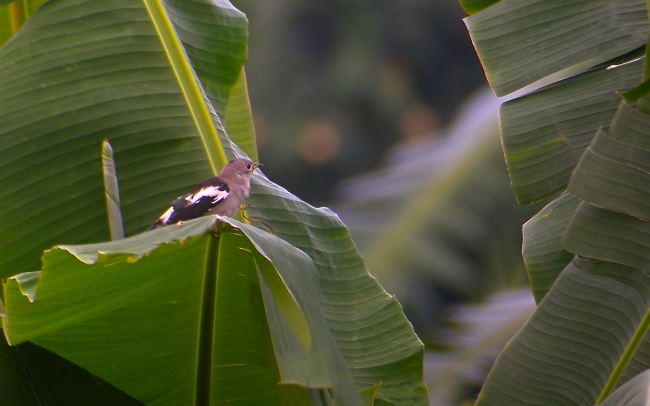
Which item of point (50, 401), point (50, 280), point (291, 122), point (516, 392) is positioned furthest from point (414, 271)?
point (291, 122)

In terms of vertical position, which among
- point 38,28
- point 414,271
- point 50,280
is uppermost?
point 38,28

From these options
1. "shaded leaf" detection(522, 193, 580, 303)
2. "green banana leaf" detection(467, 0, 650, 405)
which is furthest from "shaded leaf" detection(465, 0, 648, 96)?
"shaded leaf" detection(522, 193, 580, 303)

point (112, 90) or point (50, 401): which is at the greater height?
point (112, 90)

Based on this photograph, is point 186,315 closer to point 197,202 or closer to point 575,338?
point 197,202

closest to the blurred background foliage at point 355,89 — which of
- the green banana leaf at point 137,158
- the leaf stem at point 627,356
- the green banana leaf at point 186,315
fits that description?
the green banana leaf at point 137,158

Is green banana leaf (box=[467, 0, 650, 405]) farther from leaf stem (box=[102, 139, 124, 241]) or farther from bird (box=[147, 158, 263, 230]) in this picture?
leaf stem (box=[102, 139, 124, 241])

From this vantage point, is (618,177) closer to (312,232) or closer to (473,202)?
(312,232)
